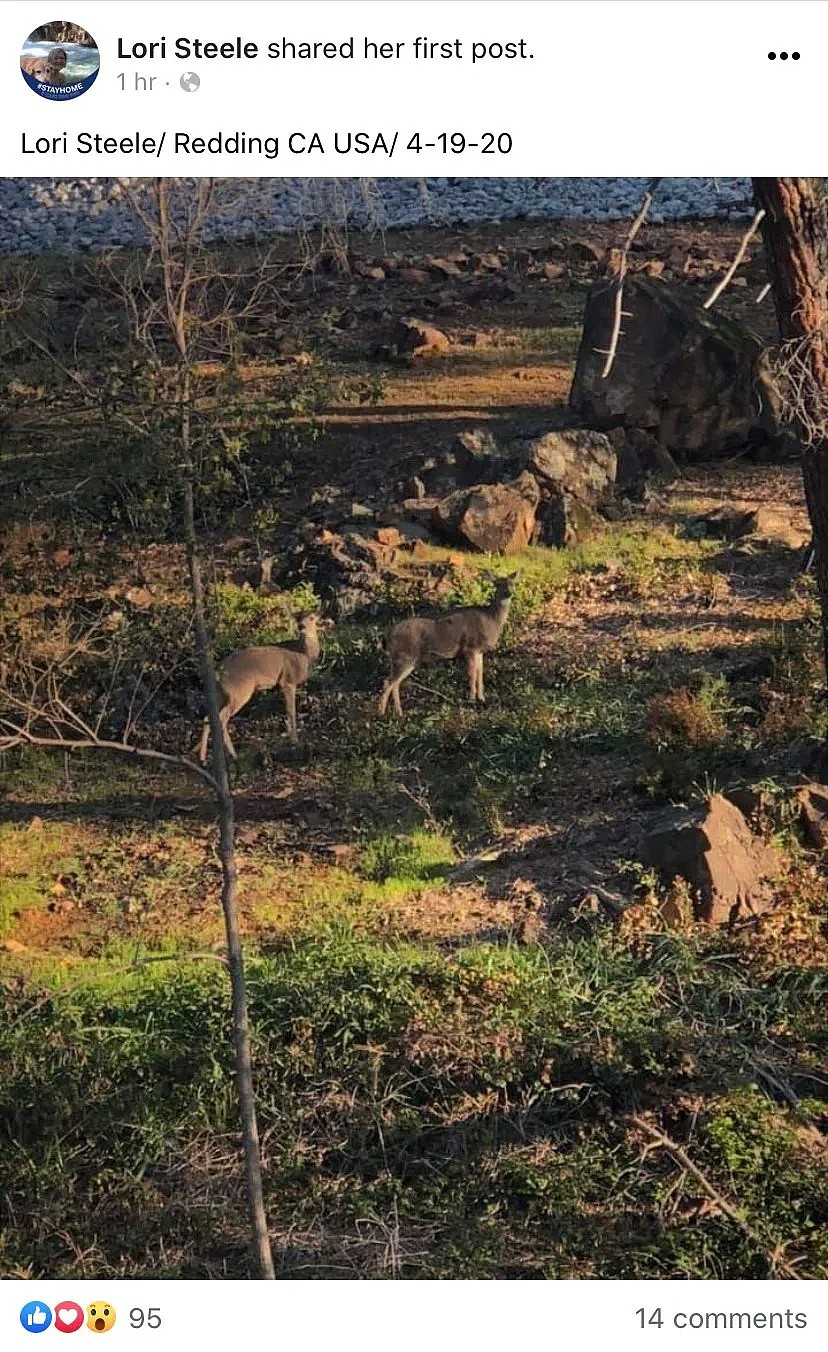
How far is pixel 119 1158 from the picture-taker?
847cm

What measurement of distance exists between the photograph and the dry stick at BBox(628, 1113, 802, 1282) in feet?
0.10

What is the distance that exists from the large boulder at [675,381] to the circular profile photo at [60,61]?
10257 mm

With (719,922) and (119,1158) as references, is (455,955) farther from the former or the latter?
(119,1158)

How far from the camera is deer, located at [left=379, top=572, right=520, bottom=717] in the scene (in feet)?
40.5

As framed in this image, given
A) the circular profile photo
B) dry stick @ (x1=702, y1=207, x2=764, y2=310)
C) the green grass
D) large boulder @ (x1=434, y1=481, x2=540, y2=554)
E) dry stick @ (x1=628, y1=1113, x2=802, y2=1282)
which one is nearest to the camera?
the circular profile photo

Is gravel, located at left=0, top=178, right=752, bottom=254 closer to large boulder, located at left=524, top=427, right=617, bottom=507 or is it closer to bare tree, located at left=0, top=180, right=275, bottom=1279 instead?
large boulder, located at left=524, top=427, right=617, bottom=507

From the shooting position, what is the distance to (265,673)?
478 inches

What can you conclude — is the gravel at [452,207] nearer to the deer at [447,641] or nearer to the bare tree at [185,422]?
the deer at [447,641]

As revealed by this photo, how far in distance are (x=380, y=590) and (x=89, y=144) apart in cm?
766

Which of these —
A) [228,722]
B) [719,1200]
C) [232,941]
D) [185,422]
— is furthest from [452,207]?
[232,941]

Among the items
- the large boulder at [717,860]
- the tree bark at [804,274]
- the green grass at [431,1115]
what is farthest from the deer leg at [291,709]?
the tree bark at [804,274]

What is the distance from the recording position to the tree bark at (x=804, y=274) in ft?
30.9

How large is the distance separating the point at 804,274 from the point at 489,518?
212 inches
